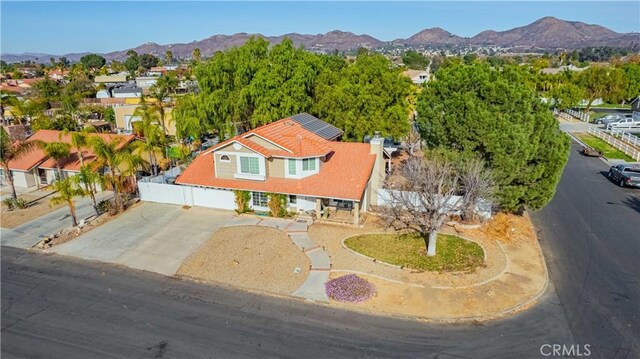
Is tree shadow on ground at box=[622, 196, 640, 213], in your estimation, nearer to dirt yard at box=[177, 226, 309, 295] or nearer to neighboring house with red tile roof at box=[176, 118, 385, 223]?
neighboring house with red tile roof at box=[176, 118, 385, 223]

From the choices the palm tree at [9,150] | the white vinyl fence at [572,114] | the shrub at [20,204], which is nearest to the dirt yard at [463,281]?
the shrub at [20,204]

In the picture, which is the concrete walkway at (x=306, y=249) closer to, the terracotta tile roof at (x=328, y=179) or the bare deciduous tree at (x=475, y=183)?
the terracotta tile roof at (x=328, y=179)

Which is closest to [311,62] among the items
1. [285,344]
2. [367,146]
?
[367,146]

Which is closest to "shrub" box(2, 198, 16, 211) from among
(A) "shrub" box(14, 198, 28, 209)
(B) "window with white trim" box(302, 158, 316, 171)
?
(A) "shrub" box(14, 198, 28, 209)

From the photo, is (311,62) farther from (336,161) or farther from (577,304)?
(577,304)

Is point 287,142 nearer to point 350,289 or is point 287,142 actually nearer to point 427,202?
point 427,202
